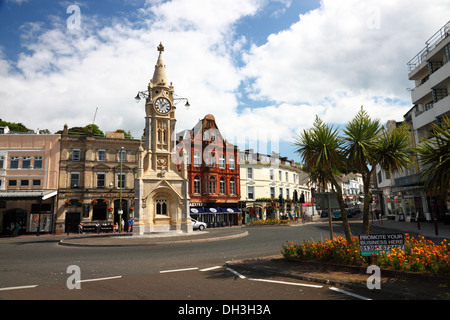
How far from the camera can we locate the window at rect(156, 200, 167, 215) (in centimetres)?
2704

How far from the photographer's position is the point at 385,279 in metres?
7.51

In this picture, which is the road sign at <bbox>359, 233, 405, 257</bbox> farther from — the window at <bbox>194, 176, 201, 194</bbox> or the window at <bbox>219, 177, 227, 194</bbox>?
the window at <bbox>219, 177, 227, 194</bbox>

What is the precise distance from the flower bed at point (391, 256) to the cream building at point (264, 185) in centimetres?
3897

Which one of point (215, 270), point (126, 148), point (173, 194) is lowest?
point (215, 270)

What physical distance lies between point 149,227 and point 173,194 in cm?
364

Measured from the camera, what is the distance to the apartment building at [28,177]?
1476 inches

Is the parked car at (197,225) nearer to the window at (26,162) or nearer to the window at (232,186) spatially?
the window at (232,186)

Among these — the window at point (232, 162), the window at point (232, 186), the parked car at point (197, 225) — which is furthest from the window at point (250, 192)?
the parked car at point (197, 225)

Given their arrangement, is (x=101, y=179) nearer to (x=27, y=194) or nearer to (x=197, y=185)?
(x=27, y=194)

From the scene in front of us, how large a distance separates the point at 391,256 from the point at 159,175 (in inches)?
869

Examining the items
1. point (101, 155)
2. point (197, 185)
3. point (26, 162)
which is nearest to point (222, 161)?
point (197, 185)
